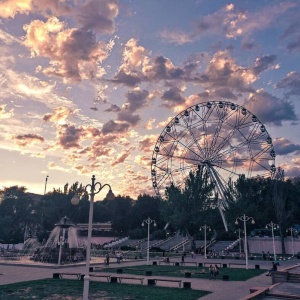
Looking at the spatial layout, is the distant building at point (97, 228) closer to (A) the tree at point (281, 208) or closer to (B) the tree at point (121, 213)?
(B) the tree at point (121, 213)

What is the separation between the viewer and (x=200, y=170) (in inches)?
2790

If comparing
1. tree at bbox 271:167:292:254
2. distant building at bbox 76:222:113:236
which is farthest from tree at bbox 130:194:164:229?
tree at bbox 271:167:292:254

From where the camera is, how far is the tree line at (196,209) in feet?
231

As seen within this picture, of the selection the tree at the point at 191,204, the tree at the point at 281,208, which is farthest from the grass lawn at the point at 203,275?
the tree at the point at 191,204

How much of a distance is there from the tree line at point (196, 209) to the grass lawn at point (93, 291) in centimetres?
2591

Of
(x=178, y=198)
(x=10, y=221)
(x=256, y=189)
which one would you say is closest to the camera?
(x=178, y=198)

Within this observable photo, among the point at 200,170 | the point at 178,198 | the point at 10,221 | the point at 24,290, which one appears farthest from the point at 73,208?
the point at 24,290

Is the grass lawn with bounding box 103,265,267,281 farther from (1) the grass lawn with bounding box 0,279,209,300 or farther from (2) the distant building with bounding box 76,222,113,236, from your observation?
(2) the distant building with bounding box 76,222,113,236

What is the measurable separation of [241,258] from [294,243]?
18.6 metres

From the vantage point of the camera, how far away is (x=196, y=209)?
2953 inches

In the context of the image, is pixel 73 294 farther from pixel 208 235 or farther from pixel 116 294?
pixel 208 235

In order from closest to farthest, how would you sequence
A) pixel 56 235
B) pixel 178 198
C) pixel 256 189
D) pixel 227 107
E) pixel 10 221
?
pixel 56 235 < pixel 227 107 < pixel 178 198 < pixel 256 189 < pixel 10 221

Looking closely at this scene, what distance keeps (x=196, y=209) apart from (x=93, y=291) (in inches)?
2150

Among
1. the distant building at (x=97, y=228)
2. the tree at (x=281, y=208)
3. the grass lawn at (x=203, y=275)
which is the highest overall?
the tree at (x=281, y=208)
